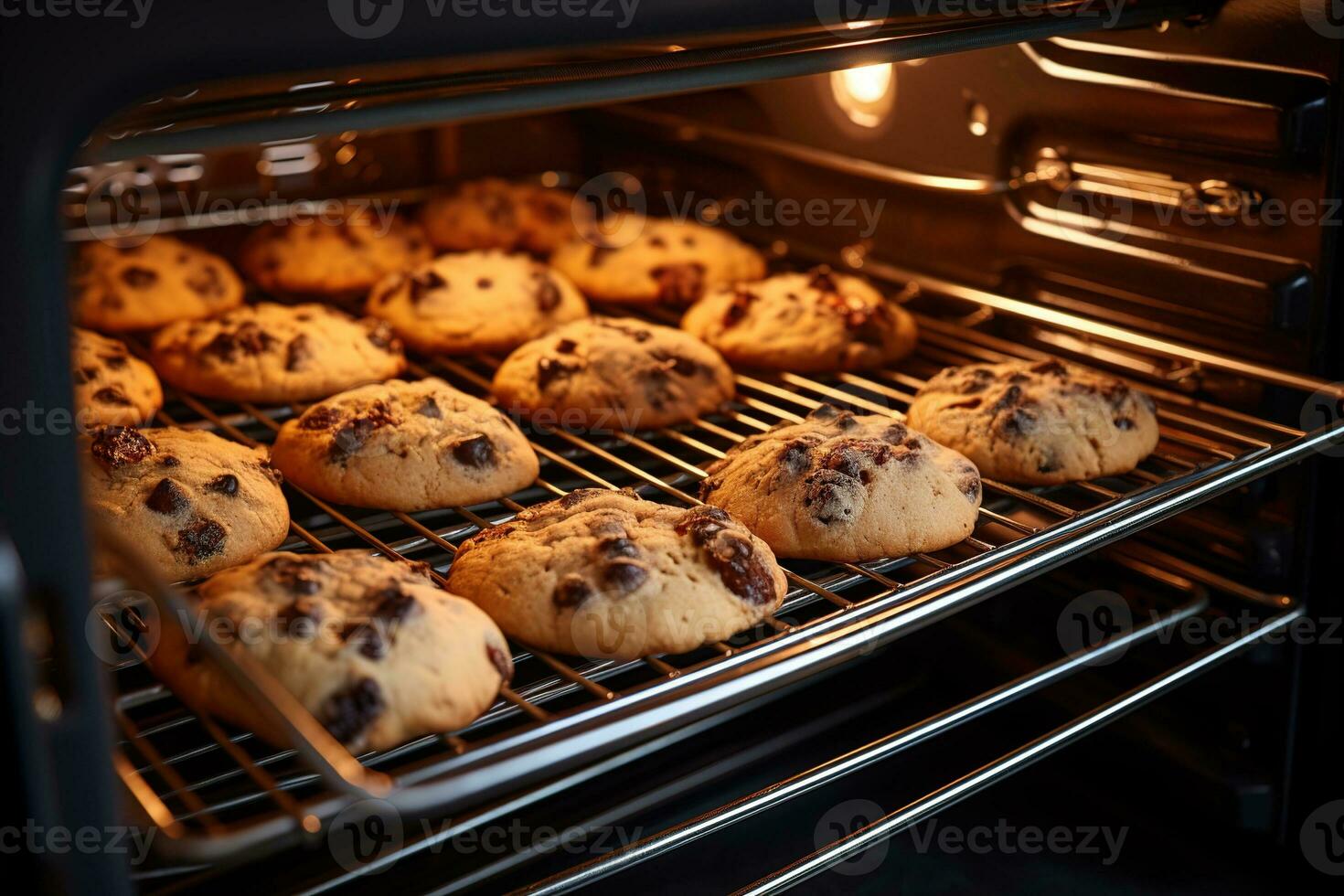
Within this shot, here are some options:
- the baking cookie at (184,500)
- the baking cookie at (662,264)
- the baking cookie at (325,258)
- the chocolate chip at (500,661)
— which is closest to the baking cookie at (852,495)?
the chocolate chip at (500,661)

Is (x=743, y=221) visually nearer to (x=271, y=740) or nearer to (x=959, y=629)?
(x=959, y=629)

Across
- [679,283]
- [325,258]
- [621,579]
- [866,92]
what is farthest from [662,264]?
[621,579]

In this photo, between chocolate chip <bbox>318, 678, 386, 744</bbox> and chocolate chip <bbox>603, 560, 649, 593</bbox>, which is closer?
chocolate chip <bbox>318, 678, 386, 744</bbox>

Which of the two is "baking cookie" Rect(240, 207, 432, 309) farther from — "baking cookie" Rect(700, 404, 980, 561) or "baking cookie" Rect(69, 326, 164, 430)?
"baking cookie" Rect(700, 404, 980, 561)

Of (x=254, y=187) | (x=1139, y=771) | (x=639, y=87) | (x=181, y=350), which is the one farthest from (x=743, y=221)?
(x=639, y=87)

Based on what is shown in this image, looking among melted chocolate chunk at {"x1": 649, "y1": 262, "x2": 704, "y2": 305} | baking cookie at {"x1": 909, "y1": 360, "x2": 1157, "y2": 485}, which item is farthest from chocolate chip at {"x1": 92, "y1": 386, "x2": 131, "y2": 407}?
baking cookie at {"x1": 909, "y1": 360, "x2": 1157, "y2": 485}

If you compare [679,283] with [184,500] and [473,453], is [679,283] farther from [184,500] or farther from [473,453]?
[184,500]
